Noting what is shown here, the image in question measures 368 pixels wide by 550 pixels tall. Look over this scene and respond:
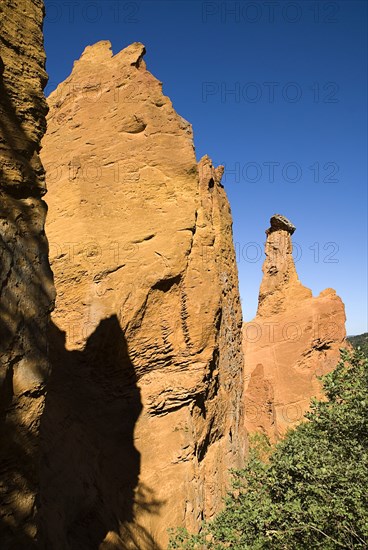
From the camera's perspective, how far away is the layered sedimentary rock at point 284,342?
26.3m

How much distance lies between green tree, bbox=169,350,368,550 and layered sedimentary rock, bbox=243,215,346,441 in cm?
1531

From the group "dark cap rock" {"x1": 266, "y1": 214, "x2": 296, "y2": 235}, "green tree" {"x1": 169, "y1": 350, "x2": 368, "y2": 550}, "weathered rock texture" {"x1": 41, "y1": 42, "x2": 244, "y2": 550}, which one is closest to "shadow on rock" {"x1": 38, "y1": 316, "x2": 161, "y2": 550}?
"weathered rock texture" {"x1": 41, "y1": 42, "x2": 244, "y2": 550}

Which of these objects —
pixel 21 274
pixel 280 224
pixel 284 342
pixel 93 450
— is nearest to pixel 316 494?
pixel 93 450

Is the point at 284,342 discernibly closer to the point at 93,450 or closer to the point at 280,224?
the point at 280,224

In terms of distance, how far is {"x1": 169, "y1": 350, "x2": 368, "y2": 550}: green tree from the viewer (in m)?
7.33

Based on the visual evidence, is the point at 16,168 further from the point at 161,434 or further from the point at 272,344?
the point at 272,344

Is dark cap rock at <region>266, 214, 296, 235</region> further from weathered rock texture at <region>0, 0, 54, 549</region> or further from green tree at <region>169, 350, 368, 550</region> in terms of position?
weathered rock texture at <region>0, 0, 54, 549</region>

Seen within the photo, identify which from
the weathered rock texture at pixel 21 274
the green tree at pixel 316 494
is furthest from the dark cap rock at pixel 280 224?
the weathered rock texture at pixel 21 274

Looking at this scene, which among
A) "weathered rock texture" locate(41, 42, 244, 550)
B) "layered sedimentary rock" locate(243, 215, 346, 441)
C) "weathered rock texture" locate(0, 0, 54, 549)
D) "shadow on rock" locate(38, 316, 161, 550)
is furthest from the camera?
"layered sedimentary rock" locate(243, 215, 346, 441)

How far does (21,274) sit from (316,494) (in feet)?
26.2

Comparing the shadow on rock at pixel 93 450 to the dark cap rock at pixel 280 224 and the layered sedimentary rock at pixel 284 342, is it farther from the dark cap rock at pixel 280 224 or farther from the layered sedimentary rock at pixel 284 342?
the dark cap rock at pixel 280 224

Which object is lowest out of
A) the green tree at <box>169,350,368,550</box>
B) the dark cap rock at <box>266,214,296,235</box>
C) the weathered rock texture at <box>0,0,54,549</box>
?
the green tree at <box>169,350,368,550</box>

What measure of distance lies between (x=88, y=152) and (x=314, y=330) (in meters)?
24.2

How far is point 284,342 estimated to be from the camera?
3212 centimetres
